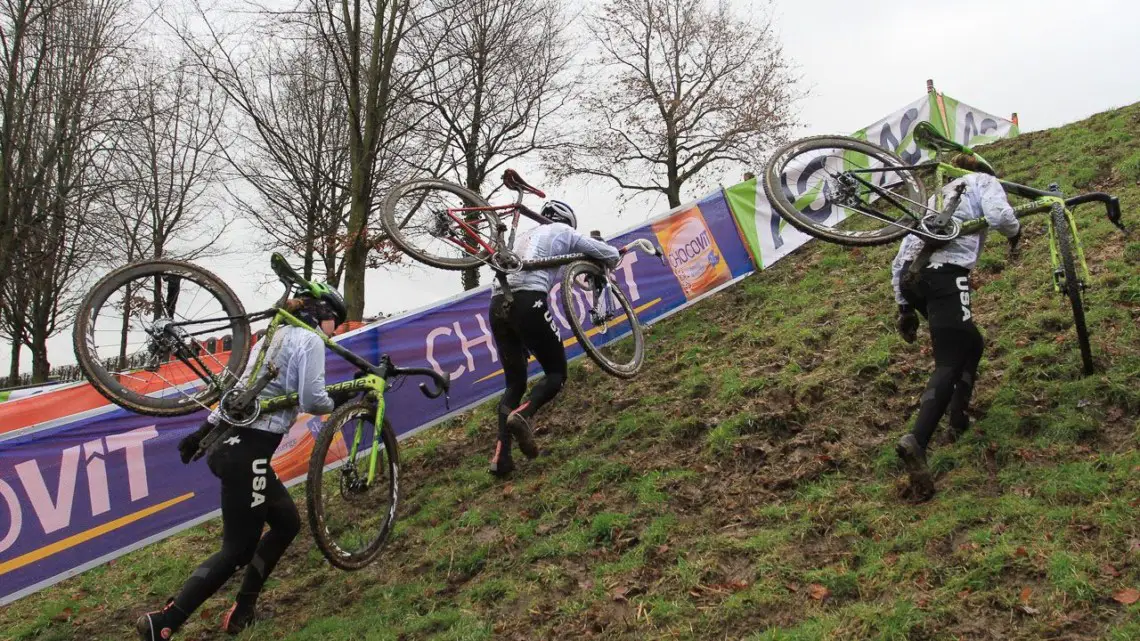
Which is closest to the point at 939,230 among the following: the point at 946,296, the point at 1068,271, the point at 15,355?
the point at 946,296

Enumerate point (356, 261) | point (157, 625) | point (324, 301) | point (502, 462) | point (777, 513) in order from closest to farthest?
point (157, 625) < point (777, 513) < point (324, 301) < point (502, 462) < point (356, 261)

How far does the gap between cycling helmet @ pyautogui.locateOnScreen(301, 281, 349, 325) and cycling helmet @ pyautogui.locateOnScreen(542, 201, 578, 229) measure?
228 cm

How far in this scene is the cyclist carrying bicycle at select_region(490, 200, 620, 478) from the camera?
Result: 6.46m

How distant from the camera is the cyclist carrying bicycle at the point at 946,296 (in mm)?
4949

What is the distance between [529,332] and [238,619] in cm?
298

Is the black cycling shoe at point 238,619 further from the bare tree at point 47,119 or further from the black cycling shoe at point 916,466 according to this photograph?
the bare tree at point 47,119

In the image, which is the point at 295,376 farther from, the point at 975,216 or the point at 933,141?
the point at 933,141

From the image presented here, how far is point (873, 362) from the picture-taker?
720 centimetres

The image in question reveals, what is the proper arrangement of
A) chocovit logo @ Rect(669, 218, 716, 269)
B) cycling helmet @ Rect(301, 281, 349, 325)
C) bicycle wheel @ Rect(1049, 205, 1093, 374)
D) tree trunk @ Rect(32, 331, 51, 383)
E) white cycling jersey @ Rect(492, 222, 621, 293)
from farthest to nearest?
tree trunk @ Rect(32, 331, 51, 383)
chocovit logo @ Rect(669, 218, 716, 269)
white cycling jersey @ Rect(492, 222, 621, 293)
bicycle wheel @ Rect(1049, 205, 1093, 374)
cycling helmet @ Rect(301, 281, 349, 325)

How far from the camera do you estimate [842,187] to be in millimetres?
5746

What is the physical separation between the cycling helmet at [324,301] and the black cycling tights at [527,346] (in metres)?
1.44


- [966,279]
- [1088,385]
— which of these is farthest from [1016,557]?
[1088,385]

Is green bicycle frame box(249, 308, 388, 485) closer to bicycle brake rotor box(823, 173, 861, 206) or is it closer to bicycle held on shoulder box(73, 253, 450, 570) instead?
bicycle held on shoulder box(73, 253, 450, 570)

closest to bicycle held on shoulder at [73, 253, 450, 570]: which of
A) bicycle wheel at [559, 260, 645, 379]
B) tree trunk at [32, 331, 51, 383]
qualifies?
bicycle wheel at [559, 260, 645, 379]
